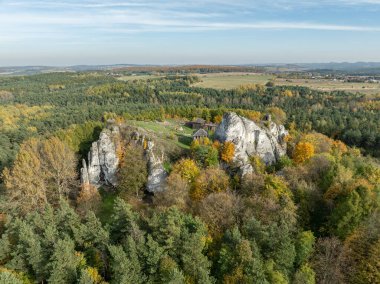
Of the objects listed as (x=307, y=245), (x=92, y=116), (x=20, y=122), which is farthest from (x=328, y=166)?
(x=20, y=122)

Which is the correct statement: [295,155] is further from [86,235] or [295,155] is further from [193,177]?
[86,235]

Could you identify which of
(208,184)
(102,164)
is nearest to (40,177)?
(102,164)

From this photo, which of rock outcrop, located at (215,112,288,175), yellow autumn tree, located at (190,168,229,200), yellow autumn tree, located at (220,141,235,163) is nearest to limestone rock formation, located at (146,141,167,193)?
yellow autumn tree, located at (190,168,229,200)

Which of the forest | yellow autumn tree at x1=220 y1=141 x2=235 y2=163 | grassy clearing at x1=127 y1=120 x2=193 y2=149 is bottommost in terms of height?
the forest

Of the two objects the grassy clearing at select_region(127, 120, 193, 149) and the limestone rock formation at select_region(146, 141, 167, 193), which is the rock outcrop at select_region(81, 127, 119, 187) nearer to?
the limestone rock formation at select_region(146, 141, 167, 193)

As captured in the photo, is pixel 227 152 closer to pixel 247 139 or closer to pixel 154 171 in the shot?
pixel 247 139
